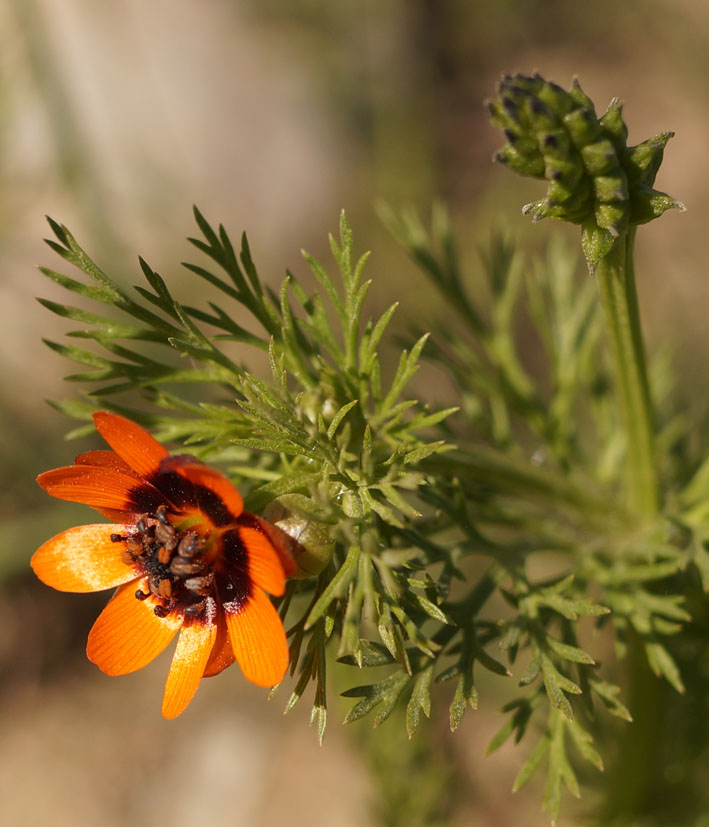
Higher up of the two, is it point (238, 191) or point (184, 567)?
point (238, 191)

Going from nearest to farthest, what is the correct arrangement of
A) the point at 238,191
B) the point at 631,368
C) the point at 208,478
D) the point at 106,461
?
1. the point at 208,478
2. the point at 106,461
3. the point at 631,368
4. the point at 238,191

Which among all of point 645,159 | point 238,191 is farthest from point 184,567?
point 238,191

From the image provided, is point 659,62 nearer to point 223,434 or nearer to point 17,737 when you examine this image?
point 223,434

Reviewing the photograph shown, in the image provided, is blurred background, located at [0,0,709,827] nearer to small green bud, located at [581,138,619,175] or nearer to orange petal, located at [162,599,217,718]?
orange petal, located at [162,599,217,718]

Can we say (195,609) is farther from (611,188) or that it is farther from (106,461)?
(611,188)

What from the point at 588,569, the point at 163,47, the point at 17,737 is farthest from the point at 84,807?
the point at 163,47

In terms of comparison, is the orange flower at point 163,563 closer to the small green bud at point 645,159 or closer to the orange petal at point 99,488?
the orange petal at point 99,488

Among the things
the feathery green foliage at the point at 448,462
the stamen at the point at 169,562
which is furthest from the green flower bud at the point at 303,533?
the stamen at the point at 169,562
